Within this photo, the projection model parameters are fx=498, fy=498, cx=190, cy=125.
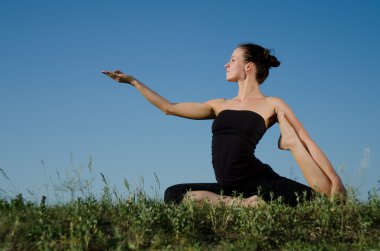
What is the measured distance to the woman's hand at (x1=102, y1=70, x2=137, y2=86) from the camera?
9.39m

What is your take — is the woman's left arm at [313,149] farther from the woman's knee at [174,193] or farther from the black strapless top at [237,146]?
the woman's knee at [174,193]

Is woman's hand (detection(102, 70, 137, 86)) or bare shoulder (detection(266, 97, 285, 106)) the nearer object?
bare shoulder (detection(266, 97, 285, 106))

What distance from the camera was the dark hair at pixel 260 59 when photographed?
920 cm

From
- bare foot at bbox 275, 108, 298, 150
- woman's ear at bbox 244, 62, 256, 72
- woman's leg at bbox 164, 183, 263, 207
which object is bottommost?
woman's leg at bbox 164, 183, 263, 207

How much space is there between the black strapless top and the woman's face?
2.69 feet

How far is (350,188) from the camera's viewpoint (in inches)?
293

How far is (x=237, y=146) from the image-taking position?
27.2 feet

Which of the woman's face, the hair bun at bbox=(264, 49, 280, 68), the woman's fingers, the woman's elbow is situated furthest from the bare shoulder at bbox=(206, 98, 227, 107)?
the woman's fingers

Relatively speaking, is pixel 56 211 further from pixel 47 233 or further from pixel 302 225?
pixel 302 225

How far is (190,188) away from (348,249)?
3137 millimetres

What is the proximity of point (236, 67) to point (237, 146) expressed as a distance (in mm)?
1644

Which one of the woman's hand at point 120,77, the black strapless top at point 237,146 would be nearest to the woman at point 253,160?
the black strapless top at point 237,146

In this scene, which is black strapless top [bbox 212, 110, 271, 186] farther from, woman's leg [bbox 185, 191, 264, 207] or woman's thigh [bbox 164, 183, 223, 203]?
woman's leg [bbox 185, 191, 264, 207]

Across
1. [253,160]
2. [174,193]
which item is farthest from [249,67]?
[174,193]
